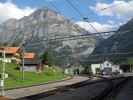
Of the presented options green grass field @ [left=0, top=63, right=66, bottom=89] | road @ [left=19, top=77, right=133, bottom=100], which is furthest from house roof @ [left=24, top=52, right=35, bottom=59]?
road @ [left=19, top=77, right=133, bottom=100]

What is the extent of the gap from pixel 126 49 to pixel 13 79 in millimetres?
117073

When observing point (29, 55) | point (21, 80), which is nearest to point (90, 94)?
point (21, 80)

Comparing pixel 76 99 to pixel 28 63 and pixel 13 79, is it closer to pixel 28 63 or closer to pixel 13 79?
pixel 13 79

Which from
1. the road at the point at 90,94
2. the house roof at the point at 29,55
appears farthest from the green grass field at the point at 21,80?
the house roof at the point at 29,55

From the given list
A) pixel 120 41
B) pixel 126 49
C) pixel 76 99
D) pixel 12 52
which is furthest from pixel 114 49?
pixel 76 99

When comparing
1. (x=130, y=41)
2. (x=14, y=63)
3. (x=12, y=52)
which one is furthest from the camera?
(x=130, y=41)

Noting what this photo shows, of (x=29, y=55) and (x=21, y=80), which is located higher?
(x=29, y=55)

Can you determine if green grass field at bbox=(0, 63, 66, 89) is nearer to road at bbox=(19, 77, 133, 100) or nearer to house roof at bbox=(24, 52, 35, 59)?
road at bbox=(19, 77, 133, 100)

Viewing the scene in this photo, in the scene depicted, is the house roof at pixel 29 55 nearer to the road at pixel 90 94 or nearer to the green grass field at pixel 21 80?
the green grass field at pixel 21 80

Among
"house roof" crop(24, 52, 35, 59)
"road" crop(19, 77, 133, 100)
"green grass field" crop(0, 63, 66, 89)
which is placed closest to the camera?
"road" crop(19, 77, 133, 100)

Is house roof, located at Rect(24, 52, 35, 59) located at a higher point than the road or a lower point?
higher

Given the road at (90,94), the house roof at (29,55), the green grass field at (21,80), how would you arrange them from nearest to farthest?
the road at (90,94)
the green grass field at (21,80)
the house roof at (29,55)

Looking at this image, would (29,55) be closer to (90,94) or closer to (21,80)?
(21,80)

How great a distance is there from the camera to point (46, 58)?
447ft
